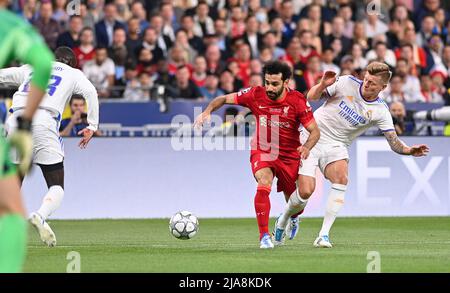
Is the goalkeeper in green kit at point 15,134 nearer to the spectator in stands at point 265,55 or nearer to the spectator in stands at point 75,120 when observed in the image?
the spectator in stands at point 75,120

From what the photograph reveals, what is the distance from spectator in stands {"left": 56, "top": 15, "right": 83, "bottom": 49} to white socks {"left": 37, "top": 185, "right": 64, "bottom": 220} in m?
8.74

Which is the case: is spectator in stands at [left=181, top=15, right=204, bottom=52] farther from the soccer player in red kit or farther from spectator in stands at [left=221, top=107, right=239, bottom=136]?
the soccer player in red kit

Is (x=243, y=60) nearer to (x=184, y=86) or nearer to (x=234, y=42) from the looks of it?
(x=234, y=42)

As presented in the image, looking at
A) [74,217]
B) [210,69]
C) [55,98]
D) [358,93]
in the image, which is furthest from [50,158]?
[210,69]

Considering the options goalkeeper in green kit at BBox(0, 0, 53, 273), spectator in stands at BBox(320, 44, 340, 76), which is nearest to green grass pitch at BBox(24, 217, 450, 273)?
goalkeeper in green kit at BBox(0, 0, 53, 273)

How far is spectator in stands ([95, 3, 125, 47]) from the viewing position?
72.0 feet

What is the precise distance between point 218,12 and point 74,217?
647 centimetres

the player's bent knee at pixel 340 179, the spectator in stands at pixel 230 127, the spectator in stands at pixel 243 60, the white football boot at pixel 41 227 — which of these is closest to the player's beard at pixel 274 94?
the player's bent knee at pixel 340 179

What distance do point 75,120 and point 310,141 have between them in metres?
7.25

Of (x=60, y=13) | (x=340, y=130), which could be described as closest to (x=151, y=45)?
(x=60, y=13)

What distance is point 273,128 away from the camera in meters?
13.1

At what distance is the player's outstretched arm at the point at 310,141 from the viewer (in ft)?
40.7

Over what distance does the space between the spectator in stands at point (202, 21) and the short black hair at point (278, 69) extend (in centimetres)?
1028
